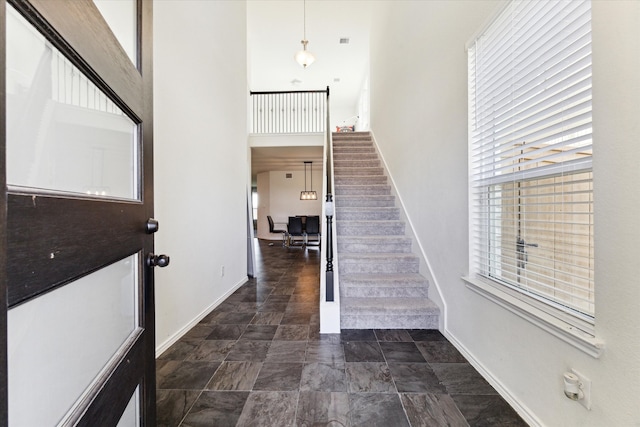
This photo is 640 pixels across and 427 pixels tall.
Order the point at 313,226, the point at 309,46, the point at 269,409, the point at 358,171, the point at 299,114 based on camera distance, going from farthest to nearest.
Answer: the point at 313,226 → the point at 299,114 → the point at 309,46 → the point at 358,171 → the point at 269,409

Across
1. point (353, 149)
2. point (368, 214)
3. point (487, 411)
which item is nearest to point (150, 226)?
point (487, 411)

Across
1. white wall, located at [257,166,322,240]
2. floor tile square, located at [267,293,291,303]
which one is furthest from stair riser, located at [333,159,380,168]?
white wall, located at [257,166,322,240]

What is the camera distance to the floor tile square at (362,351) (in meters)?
1.95

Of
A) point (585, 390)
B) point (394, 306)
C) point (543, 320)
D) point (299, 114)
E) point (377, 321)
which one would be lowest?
point (377, 321)

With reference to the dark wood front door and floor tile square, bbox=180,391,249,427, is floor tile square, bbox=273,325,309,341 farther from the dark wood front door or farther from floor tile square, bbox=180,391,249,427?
the dark wood front door

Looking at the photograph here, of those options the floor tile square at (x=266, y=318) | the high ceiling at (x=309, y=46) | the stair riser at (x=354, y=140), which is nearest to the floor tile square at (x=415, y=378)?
the floor tile square at (x=266, y=318)

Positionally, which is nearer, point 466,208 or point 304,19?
point 466,208

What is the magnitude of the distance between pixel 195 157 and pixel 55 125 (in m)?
2.09

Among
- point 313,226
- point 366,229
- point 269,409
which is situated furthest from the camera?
point 313,226

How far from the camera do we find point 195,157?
8.41 ft

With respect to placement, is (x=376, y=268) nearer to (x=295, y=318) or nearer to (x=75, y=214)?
(x=295, y=318)

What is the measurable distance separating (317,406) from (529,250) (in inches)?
58.8

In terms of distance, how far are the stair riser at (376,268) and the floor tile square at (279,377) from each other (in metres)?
1.23

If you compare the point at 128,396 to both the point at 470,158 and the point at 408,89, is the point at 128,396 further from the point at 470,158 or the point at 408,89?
the point at 408,89
